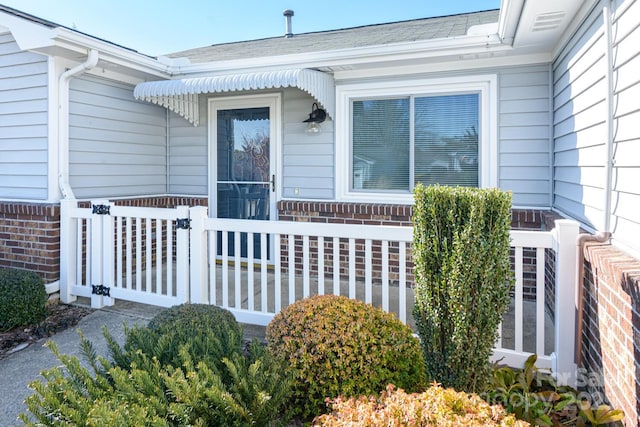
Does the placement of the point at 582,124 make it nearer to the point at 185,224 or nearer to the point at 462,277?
the point at 462,277

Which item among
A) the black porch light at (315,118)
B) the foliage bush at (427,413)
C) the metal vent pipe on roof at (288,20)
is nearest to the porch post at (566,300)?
the foliage bush at (427,413)

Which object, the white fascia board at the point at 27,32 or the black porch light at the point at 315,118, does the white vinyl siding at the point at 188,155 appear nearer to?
the black porch light at the point at 315,118

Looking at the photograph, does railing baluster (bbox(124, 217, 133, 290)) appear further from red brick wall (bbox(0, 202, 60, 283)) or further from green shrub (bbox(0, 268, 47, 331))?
red brick wall (bbox(0, 202, 60, 283))

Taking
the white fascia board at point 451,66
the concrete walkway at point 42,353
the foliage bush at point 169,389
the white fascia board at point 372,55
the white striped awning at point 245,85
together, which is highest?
the white fascia board at point 372,55

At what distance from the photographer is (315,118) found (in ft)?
18.0

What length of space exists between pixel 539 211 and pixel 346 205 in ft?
7.18

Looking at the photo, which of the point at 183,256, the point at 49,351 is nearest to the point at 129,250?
the point at 183,256

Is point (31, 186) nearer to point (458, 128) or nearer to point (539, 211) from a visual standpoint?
point (458, 128)

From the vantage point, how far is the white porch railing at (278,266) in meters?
2.95

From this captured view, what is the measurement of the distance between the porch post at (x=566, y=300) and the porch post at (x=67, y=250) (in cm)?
477

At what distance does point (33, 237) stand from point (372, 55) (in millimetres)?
4421

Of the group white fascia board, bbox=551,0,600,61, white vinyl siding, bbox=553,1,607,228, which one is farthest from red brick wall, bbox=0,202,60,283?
white fascia board, bbox=551,0,600,61

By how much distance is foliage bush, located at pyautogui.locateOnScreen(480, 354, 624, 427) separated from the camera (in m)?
2.29

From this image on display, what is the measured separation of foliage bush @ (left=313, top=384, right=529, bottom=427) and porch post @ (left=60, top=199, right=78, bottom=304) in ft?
13.7
